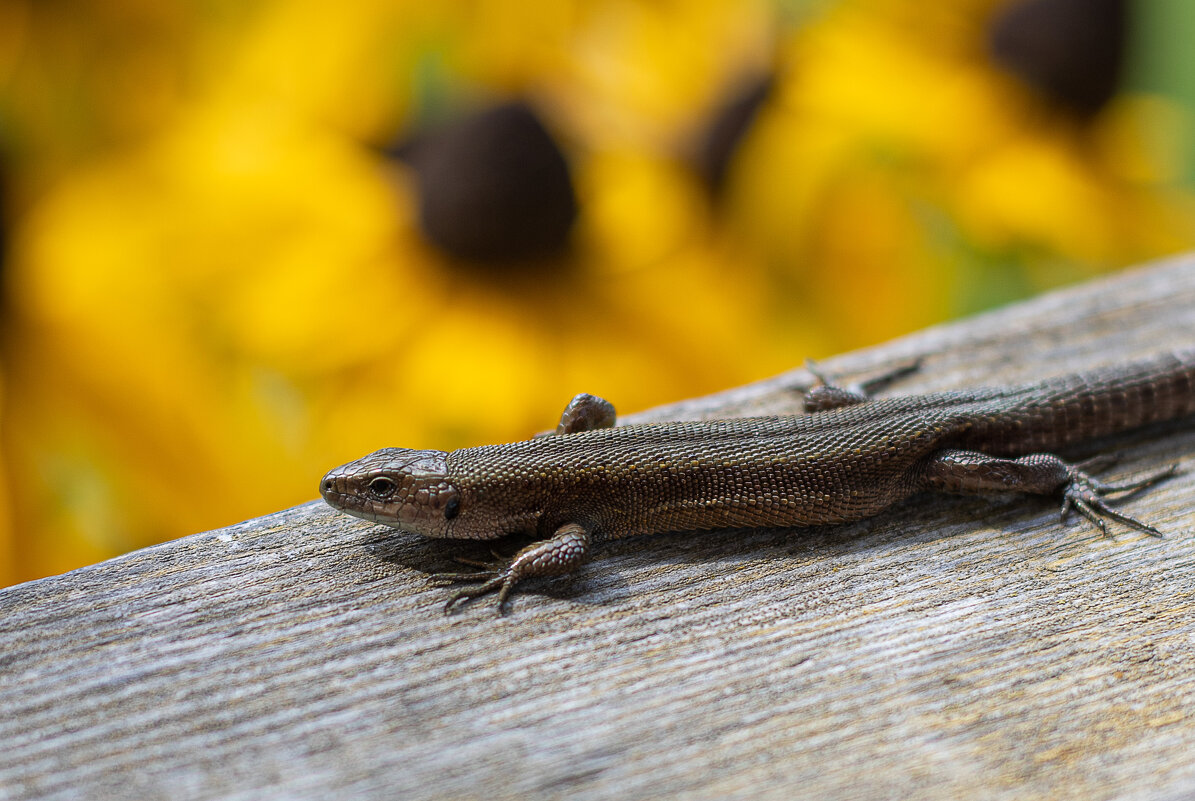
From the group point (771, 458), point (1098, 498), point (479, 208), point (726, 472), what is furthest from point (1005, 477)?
point (479, 208)

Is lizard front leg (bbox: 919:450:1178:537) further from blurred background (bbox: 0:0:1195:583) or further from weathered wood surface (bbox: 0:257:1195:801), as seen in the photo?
blurred background (bbox: 0:0:1195:583)

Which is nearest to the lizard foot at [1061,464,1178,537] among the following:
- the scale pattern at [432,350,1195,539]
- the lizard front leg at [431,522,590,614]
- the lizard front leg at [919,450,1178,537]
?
the lizard front leg at [919,450,1178,537]

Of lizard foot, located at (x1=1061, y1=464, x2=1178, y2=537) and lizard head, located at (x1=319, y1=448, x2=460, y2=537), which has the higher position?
lizard head, located at (x1=319, y1=448, x2=460, y2=537)

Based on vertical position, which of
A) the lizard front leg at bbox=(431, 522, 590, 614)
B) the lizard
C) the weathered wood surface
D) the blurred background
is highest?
the blurred background

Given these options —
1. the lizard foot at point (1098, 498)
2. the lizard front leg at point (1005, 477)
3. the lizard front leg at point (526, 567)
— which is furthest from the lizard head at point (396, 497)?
the lizard foot at point (1098, 498)

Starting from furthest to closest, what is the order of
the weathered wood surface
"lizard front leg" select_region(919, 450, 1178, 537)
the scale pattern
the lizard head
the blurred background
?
1. the blurred background
2. "lizard front leg" select_region(919, 450, 1178, 537)
3. the scale pattern
4. the lizard head
5. the weathered wood surface

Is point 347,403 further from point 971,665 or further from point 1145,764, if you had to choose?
point 1145,764

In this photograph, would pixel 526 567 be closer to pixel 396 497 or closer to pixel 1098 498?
pixel 396 497
